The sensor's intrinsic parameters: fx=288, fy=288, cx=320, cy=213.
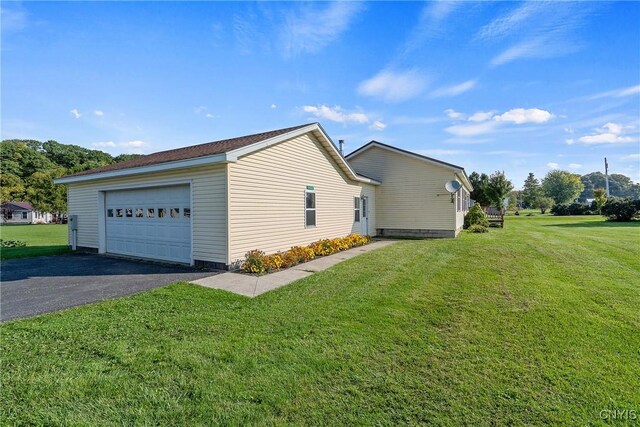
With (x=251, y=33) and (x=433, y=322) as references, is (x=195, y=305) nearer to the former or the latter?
(x=433, y=322)

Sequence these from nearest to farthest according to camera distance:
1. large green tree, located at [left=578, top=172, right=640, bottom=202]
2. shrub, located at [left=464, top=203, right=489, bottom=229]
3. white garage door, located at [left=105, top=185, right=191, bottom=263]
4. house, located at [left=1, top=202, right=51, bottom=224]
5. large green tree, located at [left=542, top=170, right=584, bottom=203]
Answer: white garage door, located at [left=105, top=185, right=191, bottom=263] < shrub, located at [left=464, top=203, right=489, bottom=229] < house, located at [left=1, top=202, right=51, bottom=224] < large green tree, located at [left=542, top=170, right=584, bottom=203] < large green tree, located at [left=578, top=172, right=640, bottom=202]

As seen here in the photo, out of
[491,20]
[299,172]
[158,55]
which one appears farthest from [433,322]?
[158,55]

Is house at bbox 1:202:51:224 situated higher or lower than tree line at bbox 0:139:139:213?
lower

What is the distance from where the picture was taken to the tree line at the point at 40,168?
4206 centimetres

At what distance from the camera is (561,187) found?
6488cm

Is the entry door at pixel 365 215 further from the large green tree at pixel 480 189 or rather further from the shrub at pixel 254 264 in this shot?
the large green tree at pixel 480 189

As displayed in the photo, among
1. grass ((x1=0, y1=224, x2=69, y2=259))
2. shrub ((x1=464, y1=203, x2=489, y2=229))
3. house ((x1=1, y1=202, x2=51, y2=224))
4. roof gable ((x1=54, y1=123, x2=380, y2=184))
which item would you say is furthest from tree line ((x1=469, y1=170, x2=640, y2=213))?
house ((x1=1, y1=202, x2=51, y2=224))

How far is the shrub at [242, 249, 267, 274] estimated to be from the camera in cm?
762

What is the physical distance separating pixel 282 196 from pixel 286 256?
2.21 metres

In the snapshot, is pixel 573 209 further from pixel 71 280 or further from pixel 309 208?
pixel 71 280

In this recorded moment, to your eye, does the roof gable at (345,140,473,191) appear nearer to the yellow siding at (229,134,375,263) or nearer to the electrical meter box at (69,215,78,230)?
the yellow siding at (229,134,375,263)

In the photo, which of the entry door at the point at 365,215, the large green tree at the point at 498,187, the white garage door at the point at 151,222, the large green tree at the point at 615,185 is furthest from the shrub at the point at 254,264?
the large green tree at the point at 615,185

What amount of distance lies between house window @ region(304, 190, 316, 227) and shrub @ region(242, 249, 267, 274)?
3486 mm

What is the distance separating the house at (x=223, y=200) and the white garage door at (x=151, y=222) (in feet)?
0.10
